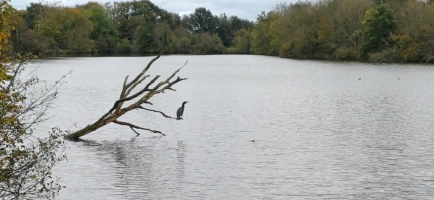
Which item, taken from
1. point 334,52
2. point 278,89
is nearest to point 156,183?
point 278,89

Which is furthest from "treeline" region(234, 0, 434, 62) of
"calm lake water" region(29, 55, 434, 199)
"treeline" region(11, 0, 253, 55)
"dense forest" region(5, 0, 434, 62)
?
"calm lake water" region(29, 55, 434, 199)

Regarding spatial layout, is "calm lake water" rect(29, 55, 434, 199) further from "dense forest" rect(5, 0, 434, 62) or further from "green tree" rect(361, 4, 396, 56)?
"green tree" rect(361, 4, 396, 56)

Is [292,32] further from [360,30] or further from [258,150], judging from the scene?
[258,150]

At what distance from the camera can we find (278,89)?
4331 cm

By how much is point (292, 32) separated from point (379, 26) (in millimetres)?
23282

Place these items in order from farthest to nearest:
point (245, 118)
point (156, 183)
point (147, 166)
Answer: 1. point (245, 118)
2. point (147, 166)
3. point (156, 183)

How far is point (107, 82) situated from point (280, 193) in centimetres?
3661

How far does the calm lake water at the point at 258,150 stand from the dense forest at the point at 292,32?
6908 millimetres

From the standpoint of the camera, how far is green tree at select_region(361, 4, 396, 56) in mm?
82500

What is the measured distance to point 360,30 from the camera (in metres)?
87.9

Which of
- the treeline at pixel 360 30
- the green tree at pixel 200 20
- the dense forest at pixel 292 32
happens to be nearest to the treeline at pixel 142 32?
the dense forest at pixel 292 32

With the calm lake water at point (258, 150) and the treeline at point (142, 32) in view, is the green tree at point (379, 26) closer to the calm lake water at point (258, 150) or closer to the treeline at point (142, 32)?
the calm lake water at point (258, 150)

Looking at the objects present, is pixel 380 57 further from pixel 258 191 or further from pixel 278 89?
pixel 258 191

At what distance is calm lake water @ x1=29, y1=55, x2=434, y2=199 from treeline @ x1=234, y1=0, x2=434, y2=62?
46.2 metres
